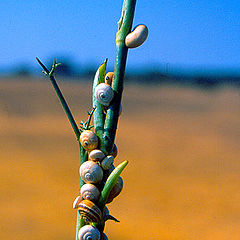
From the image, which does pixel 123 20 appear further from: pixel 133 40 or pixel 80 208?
pixel 80 208

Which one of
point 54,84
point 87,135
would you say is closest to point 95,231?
point 87,135

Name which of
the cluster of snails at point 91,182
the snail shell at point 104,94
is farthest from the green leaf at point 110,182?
the snail shell at point 104,94

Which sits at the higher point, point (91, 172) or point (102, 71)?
point (102, 71)

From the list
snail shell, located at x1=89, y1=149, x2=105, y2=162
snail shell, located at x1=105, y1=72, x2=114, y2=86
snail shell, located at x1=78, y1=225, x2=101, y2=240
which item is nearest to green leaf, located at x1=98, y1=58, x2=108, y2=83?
snail shell, located at x1=105, y1=72, x2=114, y2=86

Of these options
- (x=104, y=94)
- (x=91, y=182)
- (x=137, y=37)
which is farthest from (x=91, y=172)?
(x=137, y=37)

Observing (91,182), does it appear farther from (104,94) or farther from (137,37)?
(137,37)

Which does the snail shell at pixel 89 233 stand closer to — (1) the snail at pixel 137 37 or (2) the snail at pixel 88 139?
(2) the snail at pixel 88 139
